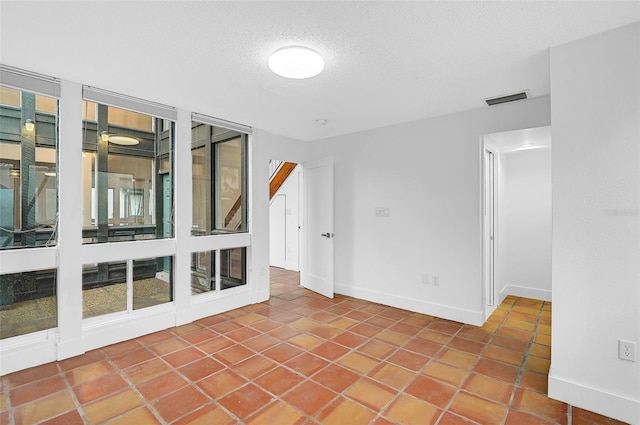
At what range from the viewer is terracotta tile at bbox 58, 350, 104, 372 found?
2652 millimetres

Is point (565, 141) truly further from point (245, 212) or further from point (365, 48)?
point (245, 212)

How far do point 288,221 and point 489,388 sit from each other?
5.02 meters

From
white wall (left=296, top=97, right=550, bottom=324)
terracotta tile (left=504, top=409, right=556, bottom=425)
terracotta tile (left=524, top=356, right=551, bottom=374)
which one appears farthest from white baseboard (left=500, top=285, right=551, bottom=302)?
terracotta tile (left=504, top=409, right=556, bottom=425)

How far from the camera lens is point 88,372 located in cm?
256

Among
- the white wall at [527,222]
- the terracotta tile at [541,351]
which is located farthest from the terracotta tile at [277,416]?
the white wall at [527,222]

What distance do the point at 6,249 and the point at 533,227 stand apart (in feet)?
20.5

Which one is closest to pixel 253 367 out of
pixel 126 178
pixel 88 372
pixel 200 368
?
pixel 200 368

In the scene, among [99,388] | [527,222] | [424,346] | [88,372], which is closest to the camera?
[99,388]

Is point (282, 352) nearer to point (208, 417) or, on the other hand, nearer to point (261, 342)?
point (261, 342)

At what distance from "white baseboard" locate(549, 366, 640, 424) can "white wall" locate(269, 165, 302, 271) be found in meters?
4.93

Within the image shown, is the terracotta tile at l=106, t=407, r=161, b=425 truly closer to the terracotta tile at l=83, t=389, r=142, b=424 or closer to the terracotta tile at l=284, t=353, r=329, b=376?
the terracotta tile at l=83, t=389, r=142, b=424

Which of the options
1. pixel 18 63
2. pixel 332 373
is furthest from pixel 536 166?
pixel 18 63

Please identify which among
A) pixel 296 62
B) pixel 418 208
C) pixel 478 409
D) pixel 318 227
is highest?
pixel 296 62

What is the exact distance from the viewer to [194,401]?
7.14 ft
